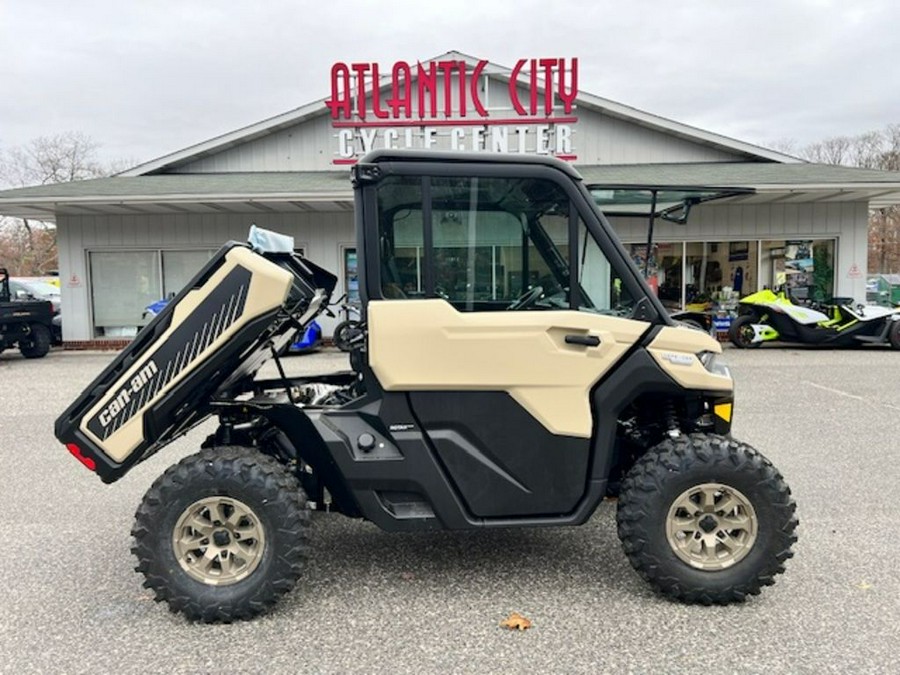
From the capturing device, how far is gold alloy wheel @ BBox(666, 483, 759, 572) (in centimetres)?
319

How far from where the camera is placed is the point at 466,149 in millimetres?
14430

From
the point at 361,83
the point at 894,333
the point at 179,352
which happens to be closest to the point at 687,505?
the point at 179,352

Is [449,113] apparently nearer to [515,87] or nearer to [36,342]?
[515,87]

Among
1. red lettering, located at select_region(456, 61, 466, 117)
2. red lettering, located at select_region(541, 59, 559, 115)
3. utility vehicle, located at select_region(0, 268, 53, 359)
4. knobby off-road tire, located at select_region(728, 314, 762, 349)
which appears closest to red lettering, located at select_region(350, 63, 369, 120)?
red lettering, located at select_region(456, 61, 466, 117)

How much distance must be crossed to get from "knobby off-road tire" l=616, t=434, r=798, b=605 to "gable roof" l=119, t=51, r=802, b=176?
47.5 ft

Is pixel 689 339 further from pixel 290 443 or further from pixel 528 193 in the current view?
pixel 290 443

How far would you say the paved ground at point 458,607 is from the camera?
281cm

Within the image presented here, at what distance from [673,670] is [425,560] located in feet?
5.07

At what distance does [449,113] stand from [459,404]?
13479mm

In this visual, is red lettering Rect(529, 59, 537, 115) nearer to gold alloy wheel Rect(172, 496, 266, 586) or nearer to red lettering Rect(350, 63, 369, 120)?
red lettering Rect(350, 63, 369, 120)

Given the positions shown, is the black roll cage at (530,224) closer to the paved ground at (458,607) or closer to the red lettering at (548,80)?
the paved ground at (458,607)

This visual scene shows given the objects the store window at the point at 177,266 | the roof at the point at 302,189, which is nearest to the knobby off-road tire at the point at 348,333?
the roof at the point at 302,189

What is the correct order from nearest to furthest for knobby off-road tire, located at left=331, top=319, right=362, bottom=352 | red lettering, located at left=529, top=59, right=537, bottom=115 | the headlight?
1. the headlight
2. knobby off-road tire, located at left=331, top=319, right=362, bottom=352
3. red lettering, located at left=529, top=59, right=537, bottom=115

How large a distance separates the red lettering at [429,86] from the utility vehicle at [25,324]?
31.6 ft
